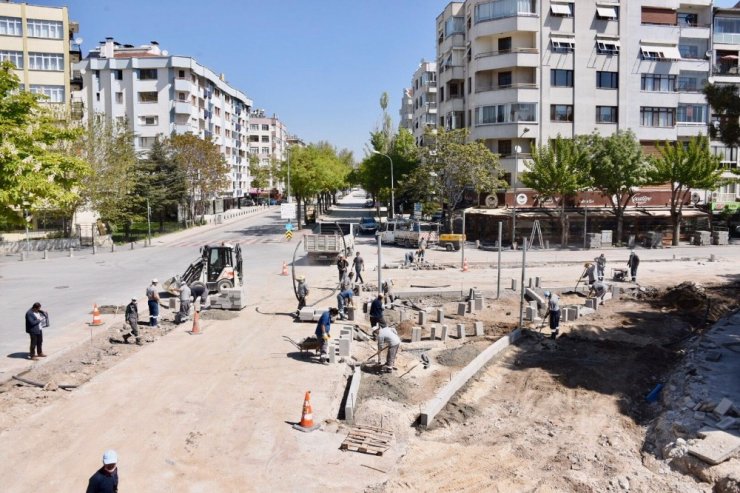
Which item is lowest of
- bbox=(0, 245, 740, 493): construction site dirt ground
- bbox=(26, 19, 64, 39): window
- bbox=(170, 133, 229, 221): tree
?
bbox=(0, 245, 740, 493): construction site dirt ground

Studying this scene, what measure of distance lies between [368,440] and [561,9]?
46.7 meters

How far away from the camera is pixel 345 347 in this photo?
671 inches

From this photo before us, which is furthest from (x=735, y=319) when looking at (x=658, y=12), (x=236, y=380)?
(x=658, y=12)

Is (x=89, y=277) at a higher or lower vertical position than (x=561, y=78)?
lower

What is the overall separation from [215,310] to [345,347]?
7.50 m

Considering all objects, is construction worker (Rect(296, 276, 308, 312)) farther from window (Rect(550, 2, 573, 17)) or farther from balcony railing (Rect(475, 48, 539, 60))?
window (Rect(550, 2, 573, 17))

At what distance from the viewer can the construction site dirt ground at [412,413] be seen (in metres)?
10.7

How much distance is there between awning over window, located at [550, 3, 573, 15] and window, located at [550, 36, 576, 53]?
1829 mm

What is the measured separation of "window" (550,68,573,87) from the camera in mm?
51031

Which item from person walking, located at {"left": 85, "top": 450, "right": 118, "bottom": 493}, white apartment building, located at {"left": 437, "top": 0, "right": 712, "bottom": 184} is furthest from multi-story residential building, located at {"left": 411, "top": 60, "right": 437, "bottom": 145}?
person walking, located at {"left": 85, "top": 450, "right": 118, "bottom": 493}

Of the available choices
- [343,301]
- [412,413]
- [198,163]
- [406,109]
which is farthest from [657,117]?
[406,109]

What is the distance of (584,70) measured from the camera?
51.4 metres

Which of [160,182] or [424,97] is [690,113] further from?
[160,182]

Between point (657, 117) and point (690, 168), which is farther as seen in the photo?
point (657, 117)
